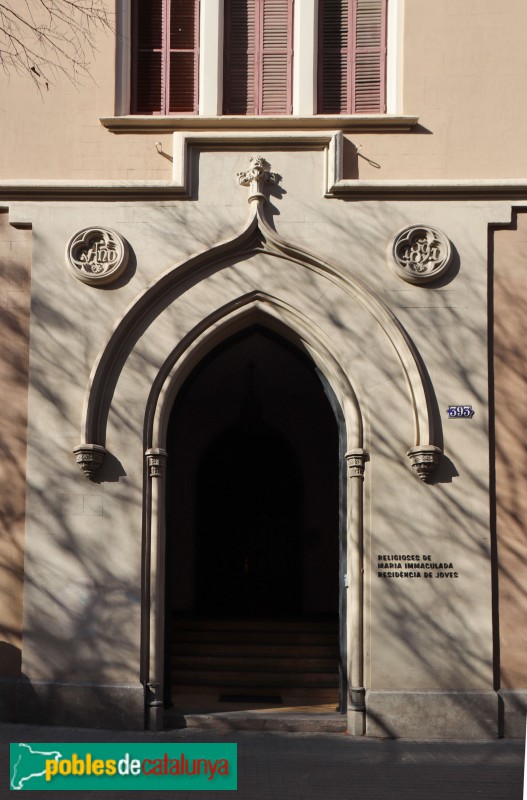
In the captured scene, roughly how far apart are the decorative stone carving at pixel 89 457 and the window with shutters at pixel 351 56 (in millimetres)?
4665

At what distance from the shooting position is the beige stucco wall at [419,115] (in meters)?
12.1

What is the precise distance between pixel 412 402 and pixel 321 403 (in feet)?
18.6

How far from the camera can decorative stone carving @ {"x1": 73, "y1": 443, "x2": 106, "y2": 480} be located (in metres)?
11.6

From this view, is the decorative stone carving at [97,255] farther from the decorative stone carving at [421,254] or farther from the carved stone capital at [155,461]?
the decorative stone carving at [421,254]

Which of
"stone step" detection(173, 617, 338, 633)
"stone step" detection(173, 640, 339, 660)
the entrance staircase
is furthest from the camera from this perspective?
"stone step" detection(173, 617, 338, 633)

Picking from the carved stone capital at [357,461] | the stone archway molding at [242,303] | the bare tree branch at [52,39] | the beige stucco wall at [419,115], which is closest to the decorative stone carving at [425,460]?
the stone archway molding at [242,303]

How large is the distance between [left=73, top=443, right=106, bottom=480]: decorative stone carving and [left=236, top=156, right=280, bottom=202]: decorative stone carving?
3.24 meters

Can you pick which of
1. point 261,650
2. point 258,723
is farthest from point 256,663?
point 258,723

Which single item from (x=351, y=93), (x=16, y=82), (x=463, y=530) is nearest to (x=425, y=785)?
(x=463, y=530)

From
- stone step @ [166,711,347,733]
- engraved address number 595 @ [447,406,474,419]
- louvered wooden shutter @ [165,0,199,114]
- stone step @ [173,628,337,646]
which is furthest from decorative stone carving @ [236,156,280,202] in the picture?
stone step @ [173,628,337,646]

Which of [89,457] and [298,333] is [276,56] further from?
[89,457]

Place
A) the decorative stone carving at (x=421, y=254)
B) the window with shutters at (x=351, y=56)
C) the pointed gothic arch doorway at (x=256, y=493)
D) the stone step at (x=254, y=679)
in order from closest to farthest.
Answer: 1. the decorative stone carving at (x=421, y=254)
2. the window with shutters at (x=351, y=56)
3. the stone step at (x=254, y=679)
4. the pointed gothic arch doorway at (x=256, y=493)

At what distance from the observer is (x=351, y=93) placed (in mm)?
12641

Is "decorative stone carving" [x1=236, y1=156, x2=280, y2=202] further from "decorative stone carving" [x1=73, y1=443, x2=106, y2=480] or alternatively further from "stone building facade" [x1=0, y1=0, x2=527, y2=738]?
"decorative stone carving" [x1=73, y1=443, x2=106, y2=480]
